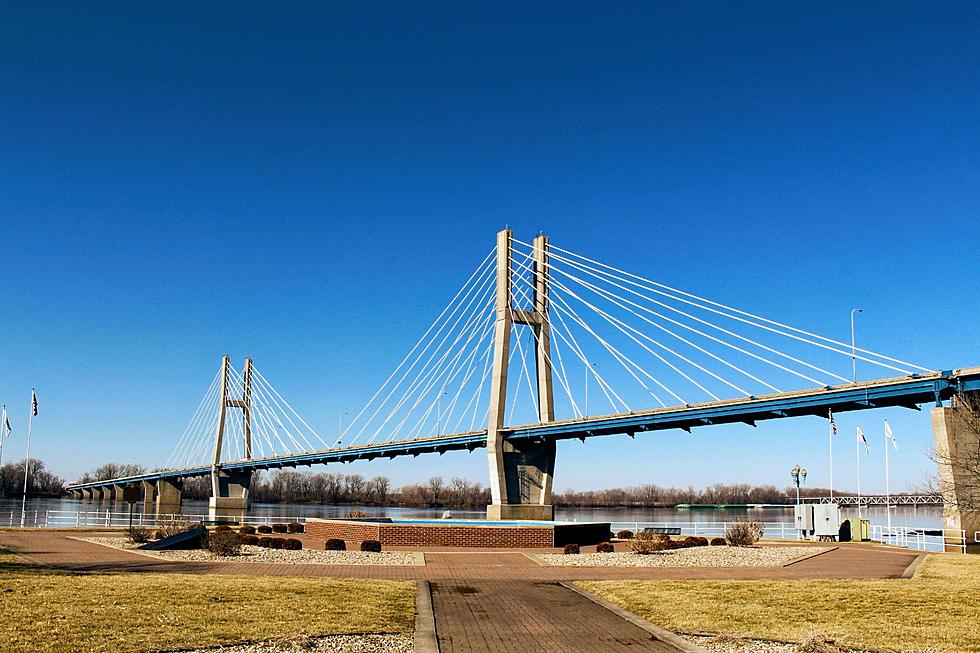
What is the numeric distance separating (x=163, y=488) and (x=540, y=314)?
78659 millimetres

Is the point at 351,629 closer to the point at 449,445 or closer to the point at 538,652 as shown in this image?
the point at 538,652

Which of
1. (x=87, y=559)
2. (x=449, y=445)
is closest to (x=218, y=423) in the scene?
(x=449, y=445)

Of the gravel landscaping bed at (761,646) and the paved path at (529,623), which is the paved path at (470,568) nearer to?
the paved path at (529,623)

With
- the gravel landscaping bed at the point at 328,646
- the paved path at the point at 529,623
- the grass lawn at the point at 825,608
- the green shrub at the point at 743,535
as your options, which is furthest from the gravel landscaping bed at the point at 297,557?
the gravel landscaping bed at the point at 328,646

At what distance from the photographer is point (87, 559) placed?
23.3 m

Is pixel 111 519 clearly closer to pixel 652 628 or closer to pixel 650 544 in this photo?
pixel 650 544

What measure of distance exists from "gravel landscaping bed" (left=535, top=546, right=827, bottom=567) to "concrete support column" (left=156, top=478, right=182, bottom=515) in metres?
93.4

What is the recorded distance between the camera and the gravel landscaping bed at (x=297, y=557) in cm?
2439

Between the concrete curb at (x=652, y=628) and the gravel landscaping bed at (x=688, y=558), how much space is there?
24.9 feet

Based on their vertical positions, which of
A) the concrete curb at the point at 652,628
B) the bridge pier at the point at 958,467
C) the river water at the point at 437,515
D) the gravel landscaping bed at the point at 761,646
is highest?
the bridge pier at the point at 958,467

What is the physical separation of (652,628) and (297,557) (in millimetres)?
15320

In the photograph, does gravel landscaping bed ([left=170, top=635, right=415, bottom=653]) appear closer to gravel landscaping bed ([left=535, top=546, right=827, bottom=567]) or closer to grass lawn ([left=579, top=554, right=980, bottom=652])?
grass lawn ([left=579, top=554, right=980, bottom=652])

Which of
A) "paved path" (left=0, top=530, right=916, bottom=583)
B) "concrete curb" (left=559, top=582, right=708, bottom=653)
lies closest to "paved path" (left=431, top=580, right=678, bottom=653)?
"concrete curb" (left=559, top=582, right=708, bottom=653)

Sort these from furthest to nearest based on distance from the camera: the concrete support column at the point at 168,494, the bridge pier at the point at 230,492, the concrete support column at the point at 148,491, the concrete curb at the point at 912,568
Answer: the concrete support column at the point at 148,491
the concrete support column at the point at 168,494
the bridge pier at the point at 230,492
the concrete curb at the point at 912,568
